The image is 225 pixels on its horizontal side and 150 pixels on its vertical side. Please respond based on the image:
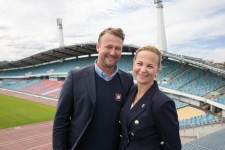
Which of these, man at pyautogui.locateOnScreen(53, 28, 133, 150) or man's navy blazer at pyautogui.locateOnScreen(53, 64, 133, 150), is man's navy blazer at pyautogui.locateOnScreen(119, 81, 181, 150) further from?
man's navy blazer at pyautogui.locateOnScreen(53, 64, 133, 150)

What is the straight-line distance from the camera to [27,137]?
1540 centimetres

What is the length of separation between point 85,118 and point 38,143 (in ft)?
43.5

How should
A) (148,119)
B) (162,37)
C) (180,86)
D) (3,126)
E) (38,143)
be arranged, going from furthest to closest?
(162,37)
(180,86)
(3,126)
(38,143)
(148,119)

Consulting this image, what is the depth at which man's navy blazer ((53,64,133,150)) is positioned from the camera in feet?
8.17

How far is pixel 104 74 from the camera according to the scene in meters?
2.64

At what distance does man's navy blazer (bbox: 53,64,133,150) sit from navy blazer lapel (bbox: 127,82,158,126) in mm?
437

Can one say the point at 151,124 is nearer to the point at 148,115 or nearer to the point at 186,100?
the point at 148,115

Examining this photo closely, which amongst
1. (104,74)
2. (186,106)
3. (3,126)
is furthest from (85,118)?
(186,106)

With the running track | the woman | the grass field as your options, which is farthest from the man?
the grass field

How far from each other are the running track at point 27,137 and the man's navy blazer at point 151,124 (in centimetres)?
1258

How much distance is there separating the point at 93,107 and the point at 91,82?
30 centimetres

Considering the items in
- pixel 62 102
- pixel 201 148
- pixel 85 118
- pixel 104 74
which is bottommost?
pixel 201 148

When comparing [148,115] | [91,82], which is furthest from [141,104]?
[91,82]

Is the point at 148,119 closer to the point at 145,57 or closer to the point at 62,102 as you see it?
the point at 145,57
